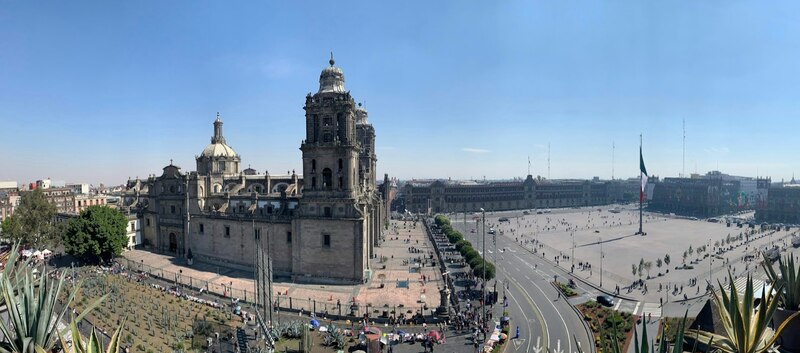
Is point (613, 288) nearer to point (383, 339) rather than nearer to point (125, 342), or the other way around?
point (383, 339)

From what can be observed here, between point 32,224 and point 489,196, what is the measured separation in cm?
14309

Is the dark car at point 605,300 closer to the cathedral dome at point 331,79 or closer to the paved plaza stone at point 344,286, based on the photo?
the paved plaza stone at point 344,286

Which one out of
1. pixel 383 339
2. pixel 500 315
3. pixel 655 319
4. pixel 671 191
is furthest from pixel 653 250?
pixel 671 191

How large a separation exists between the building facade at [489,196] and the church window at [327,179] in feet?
332

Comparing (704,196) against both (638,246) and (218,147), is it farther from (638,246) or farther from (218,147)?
(218,147)

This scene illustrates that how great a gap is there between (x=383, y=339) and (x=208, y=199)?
1731 inches

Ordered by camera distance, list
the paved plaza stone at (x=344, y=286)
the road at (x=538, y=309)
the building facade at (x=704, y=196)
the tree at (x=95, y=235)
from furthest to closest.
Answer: the building facade at (x=704, y=196) < the tree at (x=95, y=235) < the paved plaza stone at (x=344, y=286) < the road at (x=538, y=309)

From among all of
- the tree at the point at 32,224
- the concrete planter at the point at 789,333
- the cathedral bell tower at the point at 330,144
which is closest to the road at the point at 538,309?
the concrete planter at the point at 789,333

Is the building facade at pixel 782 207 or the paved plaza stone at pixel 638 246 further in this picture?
the building facade at pixel 782 207

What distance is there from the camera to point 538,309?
4375 cm

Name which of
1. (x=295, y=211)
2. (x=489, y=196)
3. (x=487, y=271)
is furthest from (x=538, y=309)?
(x=489, y=196)

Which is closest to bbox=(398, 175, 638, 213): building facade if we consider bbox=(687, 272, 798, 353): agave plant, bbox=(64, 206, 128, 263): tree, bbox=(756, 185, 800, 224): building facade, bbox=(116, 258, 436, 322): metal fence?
bbox=(756, 185, 800, 224): building facade

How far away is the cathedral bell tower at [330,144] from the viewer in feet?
168

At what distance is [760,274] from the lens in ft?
204
